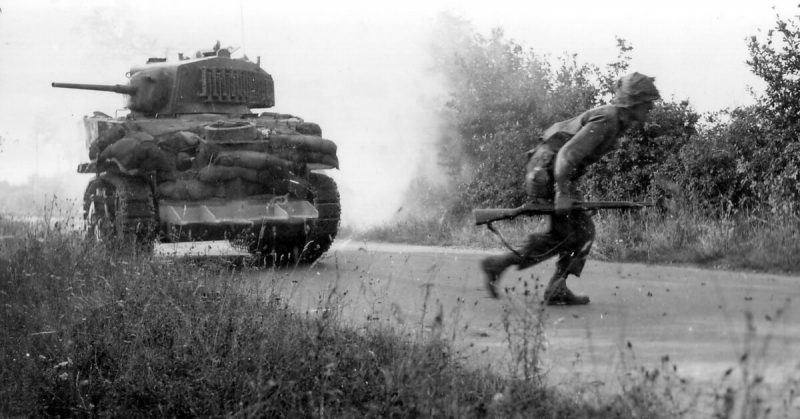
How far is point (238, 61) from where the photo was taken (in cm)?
1541

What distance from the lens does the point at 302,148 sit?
13266 millimetres

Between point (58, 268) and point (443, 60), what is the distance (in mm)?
14671

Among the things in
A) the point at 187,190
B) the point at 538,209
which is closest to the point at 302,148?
the point at 187,190

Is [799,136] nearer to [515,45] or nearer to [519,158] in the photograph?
[519,158]

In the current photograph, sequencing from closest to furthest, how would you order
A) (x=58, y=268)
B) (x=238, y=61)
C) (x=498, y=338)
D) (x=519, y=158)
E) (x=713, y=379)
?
(x=713, y=379)
(x=498, y=338)
(x=58, y=268)
(x=238, y=61)
(x=519, y=158)

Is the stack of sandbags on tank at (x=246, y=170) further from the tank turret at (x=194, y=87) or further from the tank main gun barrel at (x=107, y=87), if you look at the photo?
the tank main gun barrel at (x=107, y=87)

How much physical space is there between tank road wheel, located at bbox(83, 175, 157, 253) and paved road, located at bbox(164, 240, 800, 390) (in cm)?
165

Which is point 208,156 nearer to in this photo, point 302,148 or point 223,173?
point 223,173

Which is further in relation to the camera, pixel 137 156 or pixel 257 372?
pixel 137 156

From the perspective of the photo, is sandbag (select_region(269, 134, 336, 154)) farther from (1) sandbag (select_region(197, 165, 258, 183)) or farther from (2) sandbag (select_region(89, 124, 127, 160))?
(2) sandbag (select_region(89, 124, 127, 160))

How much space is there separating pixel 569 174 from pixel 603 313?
109cm

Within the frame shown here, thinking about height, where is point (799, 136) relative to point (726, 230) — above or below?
above

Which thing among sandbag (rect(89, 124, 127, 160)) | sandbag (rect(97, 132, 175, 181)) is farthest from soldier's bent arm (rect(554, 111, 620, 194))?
sandbag (rect(89, 124, 127, 160))

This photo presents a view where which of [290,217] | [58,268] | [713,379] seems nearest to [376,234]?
[290,217]
